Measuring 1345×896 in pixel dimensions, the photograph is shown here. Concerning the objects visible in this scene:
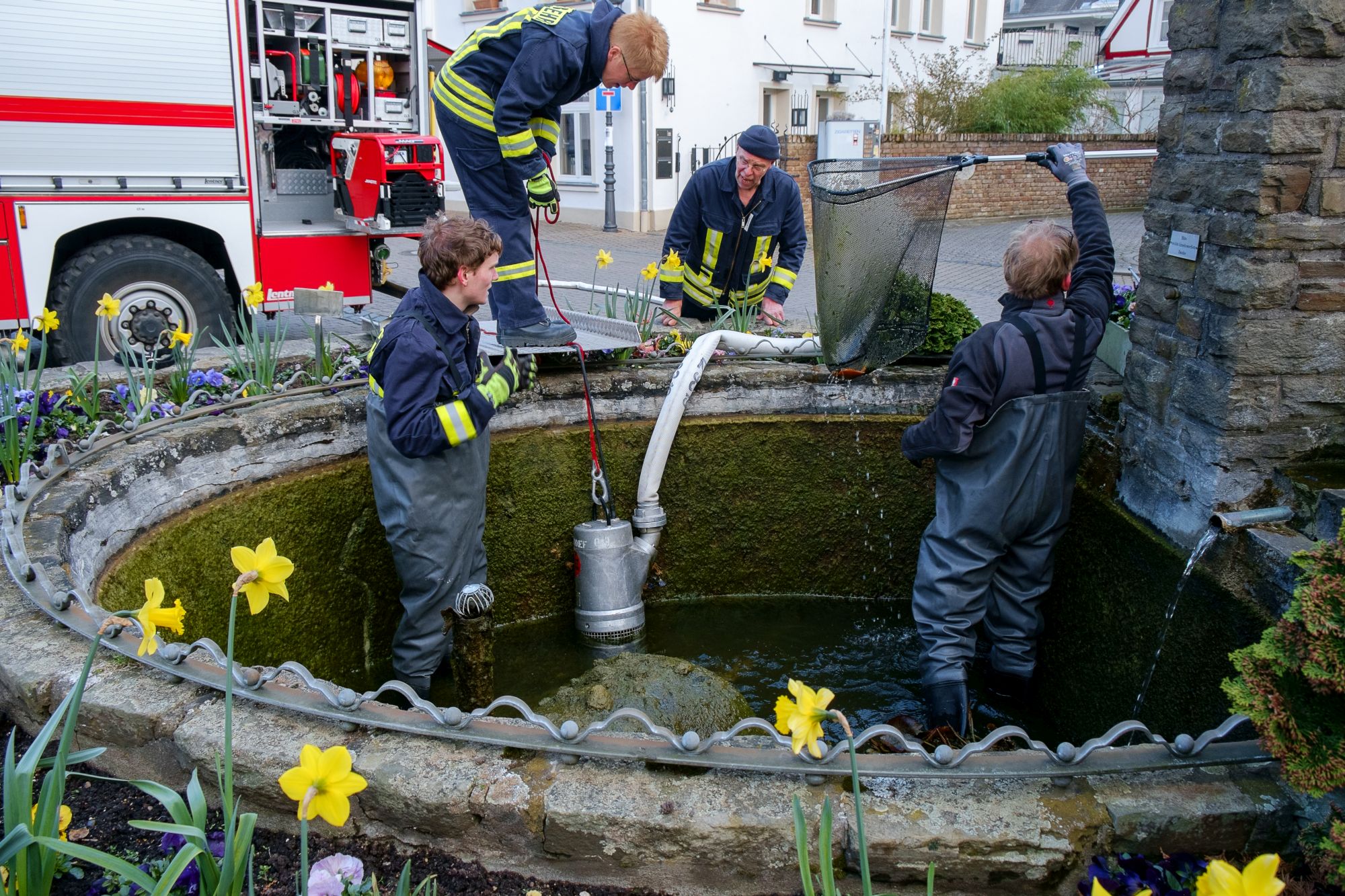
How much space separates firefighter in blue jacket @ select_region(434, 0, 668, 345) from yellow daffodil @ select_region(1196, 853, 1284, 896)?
3.34 m

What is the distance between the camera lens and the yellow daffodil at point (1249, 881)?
132cm

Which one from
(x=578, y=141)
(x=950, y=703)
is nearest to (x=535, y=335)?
(x=950, y=703)

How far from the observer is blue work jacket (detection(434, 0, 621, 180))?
3.92 m

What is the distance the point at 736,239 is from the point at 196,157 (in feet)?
13.5

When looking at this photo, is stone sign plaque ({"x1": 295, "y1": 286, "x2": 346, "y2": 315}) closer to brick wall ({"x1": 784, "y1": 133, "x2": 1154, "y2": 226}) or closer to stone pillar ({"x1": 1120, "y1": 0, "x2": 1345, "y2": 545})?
stone pillar ({"x1": 1120, "y1": 0, "x2": 1345, "y2": 545})

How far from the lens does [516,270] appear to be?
4.34 m

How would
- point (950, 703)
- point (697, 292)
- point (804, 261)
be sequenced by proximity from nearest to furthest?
1. point (950, 703)
2. point (697, 292)
3. point (804, 261)

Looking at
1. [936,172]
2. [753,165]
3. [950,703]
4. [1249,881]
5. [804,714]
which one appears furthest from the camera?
[753,165]

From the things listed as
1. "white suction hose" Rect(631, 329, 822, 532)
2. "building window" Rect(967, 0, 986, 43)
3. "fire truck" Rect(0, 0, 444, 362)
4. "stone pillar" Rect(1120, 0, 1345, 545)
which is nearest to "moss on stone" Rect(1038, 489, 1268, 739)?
"stone pillar" Rect(1120, 0, 1345, 545)

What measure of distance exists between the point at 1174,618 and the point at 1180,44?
73.3 inches

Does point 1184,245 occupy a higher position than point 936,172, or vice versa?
point 936,172

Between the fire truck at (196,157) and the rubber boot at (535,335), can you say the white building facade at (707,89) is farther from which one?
the rubber boot at (535,335)

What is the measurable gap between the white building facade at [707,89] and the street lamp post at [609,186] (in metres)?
0.48

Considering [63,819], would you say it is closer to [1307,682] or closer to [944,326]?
[1307,682]
